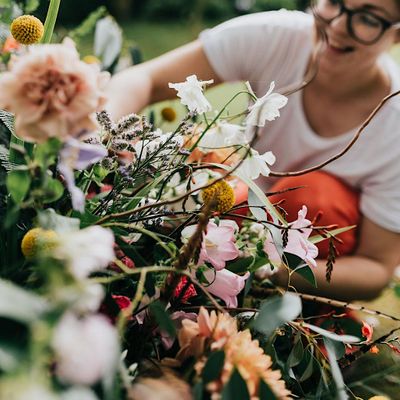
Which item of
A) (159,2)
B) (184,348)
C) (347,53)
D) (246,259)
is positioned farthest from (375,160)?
(159,2)

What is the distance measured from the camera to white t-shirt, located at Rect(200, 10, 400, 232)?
38.9 inches

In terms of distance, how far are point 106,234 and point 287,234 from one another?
0.55ft

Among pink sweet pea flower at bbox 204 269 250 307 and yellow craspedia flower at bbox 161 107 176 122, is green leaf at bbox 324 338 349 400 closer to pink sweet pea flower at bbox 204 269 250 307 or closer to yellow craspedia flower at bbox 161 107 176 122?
pink sweet pea flower at bbox 204 269 250 307

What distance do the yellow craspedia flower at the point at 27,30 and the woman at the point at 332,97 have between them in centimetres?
40

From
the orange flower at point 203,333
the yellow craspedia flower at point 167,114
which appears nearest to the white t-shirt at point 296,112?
the yellow craspedia flower at point 167,114

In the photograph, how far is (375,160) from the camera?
997mm

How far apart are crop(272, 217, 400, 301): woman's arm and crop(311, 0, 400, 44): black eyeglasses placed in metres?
0.30

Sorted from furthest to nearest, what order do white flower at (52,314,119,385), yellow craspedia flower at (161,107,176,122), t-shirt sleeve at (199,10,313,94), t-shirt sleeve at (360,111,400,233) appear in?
t-shirt sleeve at (199,10,313,94)
t-shirt sleeve at (360,111,400,233)
yellow craspedia flower at (161,107,176,122)
white flower at (52,314,119,385)

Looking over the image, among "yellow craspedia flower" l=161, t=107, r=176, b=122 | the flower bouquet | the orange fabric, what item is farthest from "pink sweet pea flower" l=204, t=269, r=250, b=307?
"yellow craspedia flower" l=161, t=107, r=176, b=122

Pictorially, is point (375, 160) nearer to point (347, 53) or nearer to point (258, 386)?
point (347, 53)

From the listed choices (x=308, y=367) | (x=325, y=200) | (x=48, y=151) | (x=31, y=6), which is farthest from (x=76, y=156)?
(x=325, y=200)

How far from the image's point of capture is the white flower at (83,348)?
0.60 ft

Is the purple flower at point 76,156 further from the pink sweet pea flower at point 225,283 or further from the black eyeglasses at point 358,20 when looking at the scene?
the black eyeglasses at point 358,20

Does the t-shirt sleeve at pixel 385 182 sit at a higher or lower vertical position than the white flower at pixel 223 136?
lower
